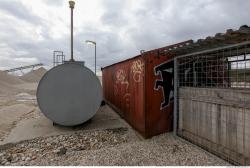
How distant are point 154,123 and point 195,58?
2492 millimetres

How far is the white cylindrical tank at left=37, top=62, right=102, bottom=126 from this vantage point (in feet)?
22.1

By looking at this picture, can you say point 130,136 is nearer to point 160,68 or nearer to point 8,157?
point 160,68

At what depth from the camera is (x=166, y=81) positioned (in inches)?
247

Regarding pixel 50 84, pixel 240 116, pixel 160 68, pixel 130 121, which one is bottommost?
pixel 130 121

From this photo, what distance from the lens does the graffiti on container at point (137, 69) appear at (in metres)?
6.10

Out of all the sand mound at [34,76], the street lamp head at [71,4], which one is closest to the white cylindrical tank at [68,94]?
the street lamp head at [71,4]

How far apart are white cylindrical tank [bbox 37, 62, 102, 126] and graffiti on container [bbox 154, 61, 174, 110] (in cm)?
258

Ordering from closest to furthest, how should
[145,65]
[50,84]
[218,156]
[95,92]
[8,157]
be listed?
[218,156], [8,157], [145,65], [50,84], [95,92]

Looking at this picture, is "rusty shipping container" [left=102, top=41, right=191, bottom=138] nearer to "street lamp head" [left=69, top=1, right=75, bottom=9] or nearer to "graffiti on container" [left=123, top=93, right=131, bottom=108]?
"graffiti on container" [left=123, top=93, right=131, bottom=108]

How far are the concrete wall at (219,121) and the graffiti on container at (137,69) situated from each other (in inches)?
56.9

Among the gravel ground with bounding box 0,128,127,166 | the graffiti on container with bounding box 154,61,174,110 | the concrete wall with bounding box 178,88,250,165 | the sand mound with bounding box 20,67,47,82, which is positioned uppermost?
the sand mound with bounding box 20,67,47,82

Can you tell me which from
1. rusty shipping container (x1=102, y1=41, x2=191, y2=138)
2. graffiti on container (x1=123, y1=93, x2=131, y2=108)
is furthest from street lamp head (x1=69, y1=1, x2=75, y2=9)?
graffiti on container (x1=123, y1=93, x2=131, y2=108)

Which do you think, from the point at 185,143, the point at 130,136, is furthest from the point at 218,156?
the point at 130,136

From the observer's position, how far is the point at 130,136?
6.26 meters
